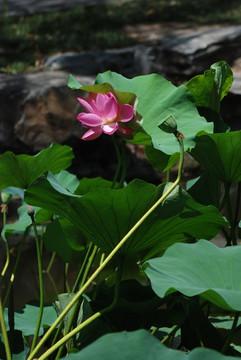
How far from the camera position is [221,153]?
1424 mm

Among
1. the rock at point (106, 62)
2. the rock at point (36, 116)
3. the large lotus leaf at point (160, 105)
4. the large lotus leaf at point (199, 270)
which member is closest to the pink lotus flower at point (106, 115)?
the large lotus leaf at point (160, 105)

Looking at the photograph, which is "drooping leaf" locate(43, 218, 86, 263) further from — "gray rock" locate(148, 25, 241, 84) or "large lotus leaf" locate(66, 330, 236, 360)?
"gray rock" locate(148, 25, 241, 84)

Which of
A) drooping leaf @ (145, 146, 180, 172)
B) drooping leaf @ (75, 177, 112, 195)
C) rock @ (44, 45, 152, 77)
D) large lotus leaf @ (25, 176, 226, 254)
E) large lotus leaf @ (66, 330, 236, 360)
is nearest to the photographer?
large lotus leaf @ (66, 330, 236, 360)

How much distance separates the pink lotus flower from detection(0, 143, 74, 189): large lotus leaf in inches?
6.3

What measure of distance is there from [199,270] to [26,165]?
0.50 metres

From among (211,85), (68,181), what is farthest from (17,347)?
(211,85)

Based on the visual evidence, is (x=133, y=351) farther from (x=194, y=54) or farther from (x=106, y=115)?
(x=194, y=54)

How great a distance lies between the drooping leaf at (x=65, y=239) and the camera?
1.61 meters

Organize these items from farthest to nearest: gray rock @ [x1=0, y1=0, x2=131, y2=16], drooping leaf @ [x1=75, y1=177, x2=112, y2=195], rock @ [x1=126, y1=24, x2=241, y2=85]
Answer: gray rock @ [x1=0, y1=0, x2=131, y2=16] < rock @ [x1=126, y1=24, x2=241, y2=85] < drooping leaf @ [x1=75, y1=177, x2=112, y2=195]

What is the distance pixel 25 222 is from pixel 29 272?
101 cm

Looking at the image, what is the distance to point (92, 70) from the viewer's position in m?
4.17

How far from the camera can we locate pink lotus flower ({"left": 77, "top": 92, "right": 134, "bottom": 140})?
4.25 ft

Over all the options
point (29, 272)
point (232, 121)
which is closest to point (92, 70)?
point (232, 121)

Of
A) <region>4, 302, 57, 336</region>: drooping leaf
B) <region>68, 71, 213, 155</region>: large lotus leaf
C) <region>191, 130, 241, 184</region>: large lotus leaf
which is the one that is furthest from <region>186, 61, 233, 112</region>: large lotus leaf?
<region>4, 302, 57, 336</region>: drooping leaf
